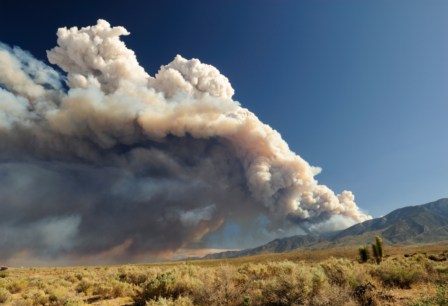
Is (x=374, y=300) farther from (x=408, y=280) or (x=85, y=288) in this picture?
(x=85, y=288)

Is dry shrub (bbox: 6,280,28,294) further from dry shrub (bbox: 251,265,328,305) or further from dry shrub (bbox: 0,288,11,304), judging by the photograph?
dry shrub (bbox: 251,265,328,305)

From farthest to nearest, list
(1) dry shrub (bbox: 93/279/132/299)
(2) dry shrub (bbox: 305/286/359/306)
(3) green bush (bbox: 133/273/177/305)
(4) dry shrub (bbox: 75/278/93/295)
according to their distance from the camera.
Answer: (4) dry shrub (bbox: 75/278/93/295) → (1) dry shrub (bbox: 93/279/132/299) → (3) green bush (bbox: 133/273/177/305) → (2) dry shrub (bbox: 305/286/359/306)

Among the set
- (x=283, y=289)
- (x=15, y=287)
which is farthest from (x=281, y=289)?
(x=15, y=287)

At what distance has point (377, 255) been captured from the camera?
96.7 ft

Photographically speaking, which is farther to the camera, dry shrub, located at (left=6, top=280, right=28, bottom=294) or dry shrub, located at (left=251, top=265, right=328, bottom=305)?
dry shrub, located at (left=6, top=280, right=28, bottom=294)

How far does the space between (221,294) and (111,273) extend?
17.1 metres

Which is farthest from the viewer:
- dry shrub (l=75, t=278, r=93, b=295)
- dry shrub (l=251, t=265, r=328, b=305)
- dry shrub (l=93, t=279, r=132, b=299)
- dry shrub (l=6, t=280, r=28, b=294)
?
dry shrub (l=6, t=280, r=28, b=294)

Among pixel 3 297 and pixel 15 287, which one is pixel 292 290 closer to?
pixel 3 297

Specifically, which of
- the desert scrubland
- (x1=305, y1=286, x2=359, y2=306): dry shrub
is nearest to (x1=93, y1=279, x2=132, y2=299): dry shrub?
the desert scrubland

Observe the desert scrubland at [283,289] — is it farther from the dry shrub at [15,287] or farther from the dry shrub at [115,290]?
the dry shrub at [15,287]

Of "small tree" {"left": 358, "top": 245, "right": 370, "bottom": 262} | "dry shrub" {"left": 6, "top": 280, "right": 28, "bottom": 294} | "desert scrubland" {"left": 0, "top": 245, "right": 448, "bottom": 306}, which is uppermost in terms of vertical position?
"dry shrub" {"left": 6, "top": 280, "right": 28, "bottom": 294}

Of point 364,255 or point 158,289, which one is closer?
point 158,289

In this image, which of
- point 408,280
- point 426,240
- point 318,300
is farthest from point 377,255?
point 426,240

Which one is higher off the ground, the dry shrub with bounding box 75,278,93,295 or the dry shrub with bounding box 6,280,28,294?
the dry shrub with bounding box 6,280,28,294
